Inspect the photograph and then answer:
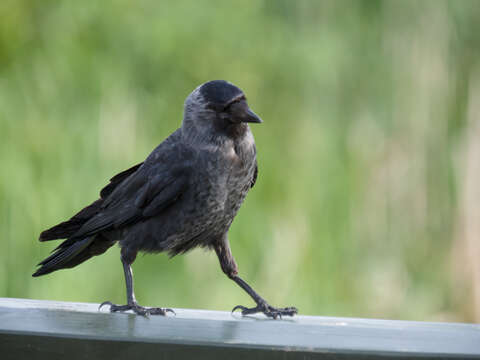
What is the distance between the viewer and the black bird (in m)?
1.42

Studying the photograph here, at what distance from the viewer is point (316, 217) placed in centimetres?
228

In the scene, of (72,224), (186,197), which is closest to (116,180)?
(72,224)

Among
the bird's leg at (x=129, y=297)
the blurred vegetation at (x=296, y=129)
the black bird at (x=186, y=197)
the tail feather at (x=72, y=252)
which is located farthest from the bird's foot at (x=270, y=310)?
the blurred vegetation at (x=296, y=129)

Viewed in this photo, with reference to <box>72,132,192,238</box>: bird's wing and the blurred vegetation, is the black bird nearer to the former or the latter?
<box>72,132,192,238</box>: bird's wing

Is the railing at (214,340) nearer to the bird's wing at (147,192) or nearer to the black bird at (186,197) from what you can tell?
the black bird at (186,197)

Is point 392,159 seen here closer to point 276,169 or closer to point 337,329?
point 276,169

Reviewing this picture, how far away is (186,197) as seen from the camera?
57.6 inches

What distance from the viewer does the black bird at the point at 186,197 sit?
1.42 metres

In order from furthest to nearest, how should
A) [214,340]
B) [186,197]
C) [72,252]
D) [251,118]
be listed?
1. [72,252]
2. [186,197]
3. [251,118]
4. [214,340]

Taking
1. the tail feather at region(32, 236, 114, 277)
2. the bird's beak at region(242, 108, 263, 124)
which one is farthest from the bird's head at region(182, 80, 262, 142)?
the tail feather at region(32, 236, 114, 277)

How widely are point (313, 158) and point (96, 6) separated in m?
0.87

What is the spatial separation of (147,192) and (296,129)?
905 mm

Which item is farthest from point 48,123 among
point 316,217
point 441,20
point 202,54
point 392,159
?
point 441,20

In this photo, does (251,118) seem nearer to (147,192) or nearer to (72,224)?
(147,192)
